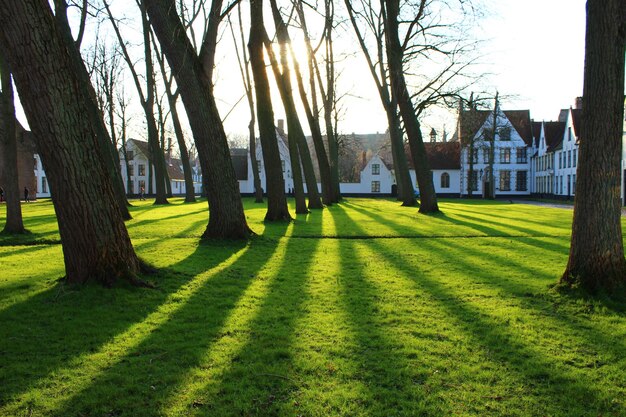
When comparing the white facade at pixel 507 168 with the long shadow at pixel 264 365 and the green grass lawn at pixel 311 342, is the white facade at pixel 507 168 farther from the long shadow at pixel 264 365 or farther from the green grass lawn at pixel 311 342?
the long shadow at pixel 264 365

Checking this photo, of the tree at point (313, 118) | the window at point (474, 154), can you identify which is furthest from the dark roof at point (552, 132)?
the tree at point (313, 118)

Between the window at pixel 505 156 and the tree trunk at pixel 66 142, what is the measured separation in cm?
5971

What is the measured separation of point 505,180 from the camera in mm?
59812

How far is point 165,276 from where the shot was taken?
6.95m

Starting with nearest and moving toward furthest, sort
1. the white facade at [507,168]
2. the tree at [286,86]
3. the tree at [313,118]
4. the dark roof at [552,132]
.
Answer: the tree at [286,86] < the tree at [313,118] < the dark roof at [552,132] < the white facade at [507,168]

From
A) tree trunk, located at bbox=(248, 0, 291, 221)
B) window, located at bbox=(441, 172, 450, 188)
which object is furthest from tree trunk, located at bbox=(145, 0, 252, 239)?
window, located at bbox=(441, 172, 450, 188)

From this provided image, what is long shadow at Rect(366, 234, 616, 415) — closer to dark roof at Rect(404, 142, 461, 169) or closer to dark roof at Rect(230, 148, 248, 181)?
dark roof at Rect(404, 142, 461, 169)

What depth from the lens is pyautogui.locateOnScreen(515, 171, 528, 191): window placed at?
2355 inches

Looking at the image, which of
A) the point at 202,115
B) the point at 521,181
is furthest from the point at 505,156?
the point at 202,115

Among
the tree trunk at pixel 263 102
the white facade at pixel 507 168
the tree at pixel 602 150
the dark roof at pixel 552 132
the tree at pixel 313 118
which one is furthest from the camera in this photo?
the white facade at pixel 507 168

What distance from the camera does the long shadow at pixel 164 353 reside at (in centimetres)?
333

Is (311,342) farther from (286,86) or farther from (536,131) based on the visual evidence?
(536,131)

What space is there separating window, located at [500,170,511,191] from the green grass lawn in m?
54.7

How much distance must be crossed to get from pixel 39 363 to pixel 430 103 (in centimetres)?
1983
